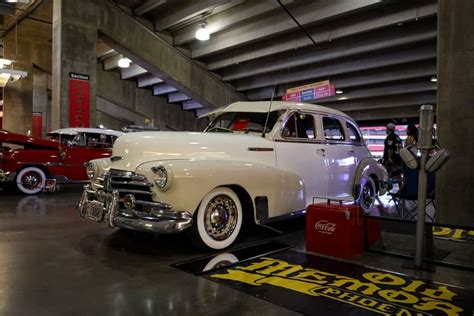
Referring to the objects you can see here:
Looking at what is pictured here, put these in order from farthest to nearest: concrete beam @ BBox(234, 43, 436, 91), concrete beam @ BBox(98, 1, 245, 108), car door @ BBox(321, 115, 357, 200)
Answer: concrete beam @ BBox(98, 1, 245, 108)
concrete beam @ BBox(234, 43, 436, 91)
car door @ BBox(321, 115, 357, 200)

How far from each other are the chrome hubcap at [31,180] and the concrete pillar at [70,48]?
98.3 inches

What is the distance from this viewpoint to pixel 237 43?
12.1m

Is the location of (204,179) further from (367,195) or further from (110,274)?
(367,195)

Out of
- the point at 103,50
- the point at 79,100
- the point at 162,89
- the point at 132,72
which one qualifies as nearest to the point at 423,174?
the point at 79,100

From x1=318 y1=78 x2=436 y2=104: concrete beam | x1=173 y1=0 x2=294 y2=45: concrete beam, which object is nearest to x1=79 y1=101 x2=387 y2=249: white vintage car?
x1=173 y1=0 x2=294 y2=45: concrete beam

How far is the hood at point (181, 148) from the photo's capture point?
13.8ft

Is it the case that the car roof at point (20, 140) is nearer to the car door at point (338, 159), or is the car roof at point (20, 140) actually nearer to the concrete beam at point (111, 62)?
the car door at point (338, 159)

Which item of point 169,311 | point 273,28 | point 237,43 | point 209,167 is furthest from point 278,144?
point 237,43

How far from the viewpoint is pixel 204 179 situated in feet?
12.8

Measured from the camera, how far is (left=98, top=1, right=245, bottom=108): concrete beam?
38.9 feet

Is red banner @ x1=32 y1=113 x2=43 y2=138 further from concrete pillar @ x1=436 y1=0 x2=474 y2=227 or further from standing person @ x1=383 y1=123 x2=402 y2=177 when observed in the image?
concrete pillar @ x1=436 y1=0 x2=474 y2=227

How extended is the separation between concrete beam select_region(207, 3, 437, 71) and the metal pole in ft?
20.7

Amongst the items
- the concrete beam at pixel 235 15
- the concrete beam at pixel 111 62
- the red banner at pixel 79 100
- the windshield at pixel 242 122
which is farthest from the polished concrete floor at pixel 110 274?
the concrete beam at pixel 111 62

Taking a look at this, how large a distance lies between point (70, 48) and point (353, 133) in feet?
27.4
